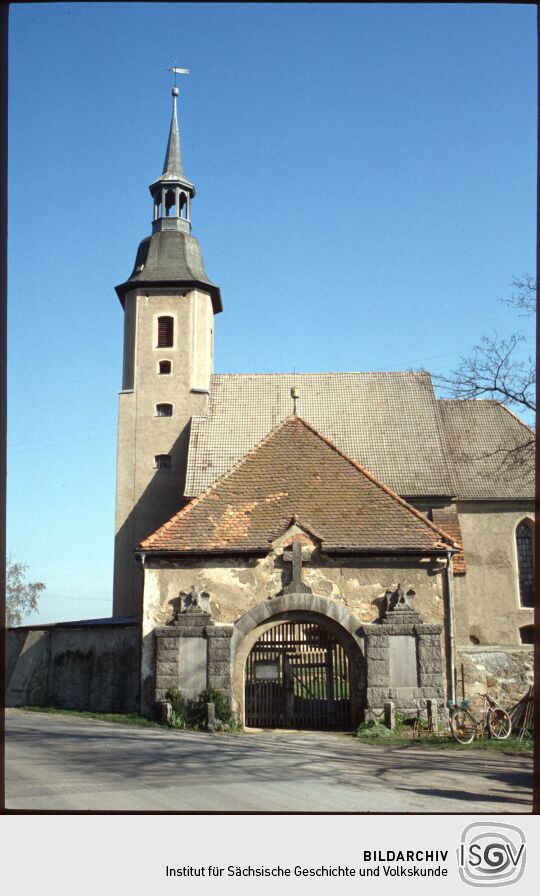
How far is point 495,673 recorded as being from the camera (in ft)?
65.5

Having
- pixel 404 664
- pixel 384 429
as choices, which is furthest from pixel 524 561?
pixel 404 664

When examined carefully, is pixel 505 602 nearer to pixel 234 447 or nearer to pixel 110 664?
pixel 234 447

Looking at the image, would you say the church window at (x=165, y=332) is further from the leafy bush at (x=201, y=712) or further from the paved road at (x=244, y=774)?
the paved road at (x=244, y=774)

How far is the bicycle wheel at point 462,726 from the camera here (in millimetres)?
16062

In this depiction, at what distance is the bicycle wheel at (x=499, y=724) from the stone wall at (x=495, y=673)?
2.66 m

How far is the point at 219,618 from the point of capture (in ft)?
60.2

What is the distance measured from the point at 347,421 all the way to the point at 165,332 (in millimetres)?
7507

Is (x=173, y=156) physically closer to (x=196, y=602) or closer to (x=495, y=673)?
(x=196, y=602)

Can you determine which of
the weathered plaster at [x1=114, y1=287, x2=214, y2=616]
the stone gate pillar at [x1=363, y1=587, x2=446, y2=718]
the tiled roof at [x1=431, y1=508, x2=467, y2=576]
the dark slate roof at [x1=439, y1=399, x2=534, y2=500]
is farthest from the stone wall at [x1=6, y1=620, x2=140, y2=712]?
the dark slate roof at [x1=439, y1=399, x2=534, y2=500]

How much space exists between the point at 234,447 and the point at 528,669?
40.6 ft

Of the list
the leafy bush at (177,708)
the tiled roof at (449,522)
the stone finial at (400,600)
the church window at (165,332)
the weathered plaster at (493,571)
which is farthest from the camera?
the church window at (165,332)

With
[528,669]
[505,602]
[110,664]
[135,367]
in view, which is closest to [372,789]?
[528,669]
